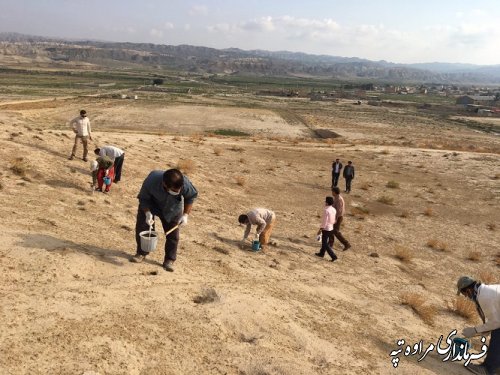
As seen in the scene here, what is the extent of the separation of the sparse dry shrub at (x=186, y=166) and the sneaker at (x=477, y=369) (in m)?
12.8

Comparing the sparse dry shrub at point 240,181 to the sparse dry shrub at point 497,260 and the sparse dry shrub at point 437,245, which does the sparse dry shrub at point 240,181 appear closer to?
the sparse dry shrub at point 437,245

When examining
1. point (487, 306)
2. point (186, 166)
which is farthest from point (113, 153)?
point (487, 306)

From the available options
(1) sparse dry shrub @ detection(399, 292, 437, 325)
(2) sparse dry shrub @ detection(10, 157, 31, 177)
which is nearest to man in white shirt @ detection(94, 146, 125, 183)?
(2) sparse dry shrub @ detection(10, 157, 31, 177)

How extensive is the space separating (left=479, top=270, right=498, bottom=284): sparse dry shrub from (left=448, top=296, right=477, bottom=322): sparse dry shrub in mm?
2420

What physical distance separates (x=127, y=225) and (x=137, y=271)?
2.83 metres

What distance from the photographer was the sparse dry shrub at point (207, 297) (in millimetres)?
6635

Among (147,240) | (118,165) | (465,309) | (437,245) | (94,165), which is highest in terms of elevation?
(94,165)

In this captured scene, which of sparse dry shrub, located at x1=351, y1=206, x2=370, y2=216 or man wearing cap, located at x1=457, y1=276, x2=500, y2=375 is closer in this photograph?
man wearing cap, located at x1=457, y1=276, x2=500, y2=375

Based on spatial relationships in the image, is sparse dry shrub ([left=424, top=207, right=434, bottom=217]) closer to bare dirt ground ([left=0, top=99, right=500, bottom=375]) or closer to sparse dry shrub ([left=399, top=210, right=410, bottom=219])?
bare dirt ground ([left=0, top=99, right=500, bottom=375])

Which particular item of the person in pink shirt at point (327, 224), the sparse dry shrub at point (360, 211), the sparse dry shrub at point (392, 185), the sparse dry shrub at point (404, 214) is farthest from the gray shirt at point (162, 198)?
the sparse dry shrub at point (392, 185)

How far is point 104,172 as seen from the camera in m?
11.7

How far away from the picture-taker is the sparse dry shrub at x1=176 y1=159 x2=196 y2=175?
17602mm

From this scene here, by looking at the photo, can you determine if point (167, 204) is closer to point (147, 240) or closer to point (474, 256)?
point (147, 240)

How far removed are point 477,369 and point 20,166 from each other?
11.1 meters
